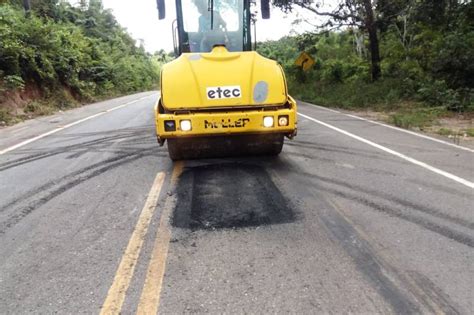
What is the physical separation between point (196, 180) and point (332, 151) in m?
2.88

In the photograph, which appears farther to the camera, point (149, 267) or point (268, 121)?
point (268, 121)

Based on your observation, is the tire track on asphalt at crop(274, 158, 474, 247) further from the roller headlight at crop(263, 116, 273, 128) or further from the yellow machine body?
the yellow machine body

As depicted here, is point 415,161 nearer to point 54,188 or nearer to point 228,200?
point 228,200

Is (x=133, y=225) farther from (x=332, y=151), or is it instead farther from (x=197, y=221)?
(x=332, y=151)

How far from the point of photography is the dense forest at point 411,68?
14.2m

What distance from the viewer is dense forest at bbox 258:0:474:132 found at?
1418 cm

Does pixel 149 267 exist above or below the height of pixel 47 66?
below

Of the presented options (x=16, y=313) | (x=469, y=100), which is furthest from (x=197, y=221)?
(x=469, y=100)

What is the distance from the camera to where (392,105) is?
53.4ft

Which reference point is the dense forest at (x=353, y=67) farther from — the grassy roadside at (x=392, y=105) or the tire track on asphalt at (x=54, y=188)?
the tire track on asphalt at (x=54, y=188)

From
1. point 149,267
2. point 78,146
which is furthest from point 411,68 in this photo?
point 149,267

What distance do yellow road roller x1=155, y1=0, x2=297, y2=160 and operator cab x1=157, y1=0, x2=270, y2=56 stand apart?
0.81 metres

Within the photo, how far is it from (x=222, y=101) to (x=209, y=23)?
2.14 meters

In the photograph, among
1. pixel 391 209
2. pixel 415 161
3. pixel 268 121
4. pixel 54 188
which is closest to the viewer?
pixel 391 209
